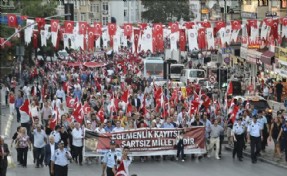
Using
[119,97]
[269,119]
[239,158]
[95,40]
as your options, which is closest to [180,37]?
[95,40]

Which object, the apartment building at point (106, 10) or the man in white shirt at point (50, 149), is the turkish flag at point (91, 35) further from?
the apartment building at point (106, 10)

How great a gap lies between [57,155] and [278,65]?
2811 centimetres

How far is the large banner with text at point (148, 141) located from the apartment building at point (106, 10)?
386 feet

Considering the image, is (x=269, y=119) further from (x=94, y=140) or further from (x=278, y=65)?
(x=278, y=65)

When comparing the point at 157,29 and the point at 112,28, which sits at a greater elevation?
the point at 112,28

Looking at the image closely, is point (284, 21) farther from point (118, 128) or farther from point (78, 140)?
point (78, 140)

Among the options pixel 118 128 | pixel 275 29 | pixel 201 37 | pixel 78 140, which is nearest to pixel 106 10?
pixel 201 37

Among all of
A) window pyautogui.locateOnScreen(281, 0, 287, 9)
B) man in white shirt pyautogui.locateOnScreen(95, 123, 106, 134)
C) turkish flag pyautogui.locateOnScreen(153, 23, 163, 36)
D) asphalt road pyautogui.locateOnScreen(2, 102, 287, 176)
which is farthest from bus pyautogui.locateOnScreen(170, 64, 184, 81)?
man in white shirt pyautogui.locateOnScreen(95, 123, 106, 134)

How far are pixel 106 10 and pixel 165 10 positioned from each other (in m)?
21.6

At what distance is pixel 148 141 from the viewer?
26.9m

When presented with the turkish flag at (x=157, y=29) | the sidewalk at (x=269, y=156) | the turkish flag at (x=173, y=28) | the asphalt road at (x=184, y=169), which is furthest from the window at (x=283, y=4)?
the asphalt road at (x=184, y=169)

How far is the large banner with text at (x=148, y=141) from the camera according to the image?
86.2ft

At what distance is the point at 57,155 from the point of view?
68.9 feet

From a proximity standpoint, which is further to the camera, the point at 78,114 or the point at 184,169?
the point at 78,114
